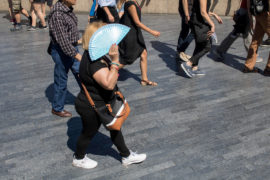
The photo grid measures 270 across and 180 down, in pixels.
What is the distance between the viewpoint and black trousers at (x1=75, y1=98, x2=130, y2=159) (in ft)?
10.4

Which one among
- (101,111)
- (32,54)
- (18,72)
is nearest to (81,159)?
(101,111)

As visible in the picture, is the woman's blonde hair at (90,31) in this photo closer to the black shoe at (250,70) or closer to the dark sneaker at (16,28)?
the black shoe at (250,70)

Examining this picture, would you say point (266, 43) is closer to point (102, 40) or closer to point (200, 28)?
point (200, 28)

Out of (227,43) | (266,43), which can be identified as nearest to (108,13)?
(227,43)

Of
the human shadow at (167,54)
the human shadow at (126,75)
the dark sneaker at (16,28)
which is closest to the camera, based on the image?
the human shadow at (126,75)

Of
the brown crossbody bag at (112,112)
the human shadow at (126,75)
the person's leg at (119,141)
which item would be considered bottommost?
the human shadow at (126,75)

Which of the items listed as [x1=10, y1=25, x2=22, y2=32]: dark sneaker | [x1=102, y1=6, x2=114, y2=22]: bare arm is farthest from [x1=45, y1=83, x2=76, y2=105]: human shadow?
[x1=10, y1=25, x2=22, y2=32]: dark sneaker

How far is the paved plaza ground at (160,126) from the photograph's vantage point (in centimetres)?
355

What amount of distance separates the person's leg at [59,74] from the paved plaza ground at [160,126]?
22 centimetres

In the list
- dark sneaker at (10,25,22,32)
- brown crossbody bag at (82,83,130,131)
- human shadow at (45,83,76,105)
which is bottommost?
dark sneaker at (10,25,22,32)

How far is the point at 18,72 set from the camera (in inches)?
248

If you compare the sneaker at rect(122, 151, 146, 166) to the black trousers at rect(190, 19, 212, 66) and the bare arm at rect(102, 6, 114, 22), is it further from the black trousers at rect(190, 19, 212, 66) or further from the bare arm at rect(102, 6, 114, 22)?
the bare arm at rect(102, 6, 114, 22)

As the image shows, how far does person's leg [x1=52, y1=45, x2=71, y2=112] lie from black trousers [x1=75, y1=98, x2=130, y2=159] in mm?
1247

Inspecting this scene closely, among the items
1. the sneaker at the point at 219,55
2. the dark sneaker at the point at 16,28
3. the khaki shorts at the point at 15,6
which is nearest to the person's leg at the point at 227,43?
the sneaker at the point at 219,55
